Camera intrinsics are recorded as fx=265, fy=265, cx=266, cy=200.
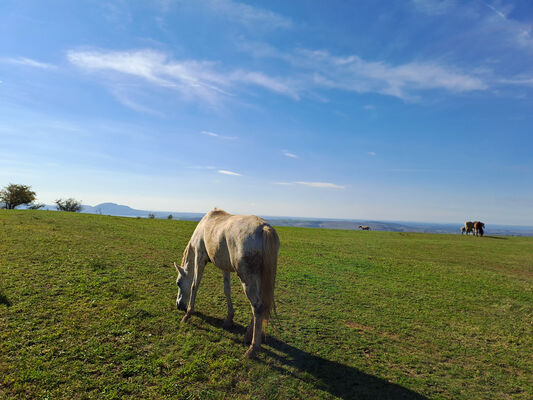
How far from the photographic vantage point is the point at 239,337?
6254mm

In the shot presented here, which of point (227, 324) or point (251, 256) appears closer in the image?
point (251, 256)

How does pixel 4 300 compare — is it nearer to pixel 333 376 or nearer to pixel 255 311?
pixel 255 311

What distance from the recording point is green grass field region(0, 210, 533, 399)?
183 inches

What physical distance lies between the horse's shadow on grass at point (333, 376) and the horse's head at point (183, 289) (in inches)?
79.1

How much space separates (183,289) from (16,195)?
188 ft

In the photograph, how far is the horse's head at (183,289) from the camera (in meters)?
7.25

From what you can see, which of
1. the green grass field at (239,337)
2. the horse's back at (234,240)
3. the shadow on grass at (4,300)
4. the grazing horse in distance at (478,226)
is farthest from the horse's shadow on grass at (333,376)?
the grazing horse in distance at (478,226)

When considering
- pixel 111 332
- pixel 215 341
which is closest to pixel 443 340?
pixel 215 341

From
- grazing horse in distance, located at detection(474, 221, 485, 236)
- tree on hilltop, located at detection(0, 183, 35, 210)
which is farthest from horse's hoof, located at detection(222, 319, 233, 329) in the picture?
tree on hilltop, located at detection(0, 183, 35, 210)

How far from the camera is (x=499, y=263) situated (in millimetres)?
17672

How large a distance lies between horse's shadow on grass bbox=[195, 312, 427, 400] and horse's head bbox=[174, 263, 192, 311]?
2.01 meters

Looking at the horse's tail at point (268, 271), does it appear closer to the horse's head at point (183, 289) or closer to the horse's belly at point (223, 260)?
the horse's belly at point (223, 260)

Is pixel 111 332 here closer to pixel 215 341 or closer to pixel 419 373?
pixel 215 341

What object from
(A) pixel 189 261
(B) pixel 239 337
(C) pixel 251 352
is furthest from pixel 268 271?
(A) pixel 189 261
